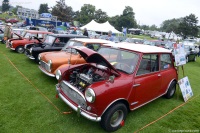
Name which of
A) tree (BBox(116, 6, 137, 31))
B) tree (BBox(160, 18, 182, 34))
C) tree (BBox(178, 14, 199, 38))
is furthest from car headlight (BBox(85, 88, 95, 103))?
tree (BBox(116, 6, 137, 31))

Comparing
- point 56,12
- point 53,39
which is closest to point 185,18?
point 56,12

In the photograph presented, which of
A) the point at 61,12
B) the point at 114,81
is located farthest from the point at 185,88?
the point at 61,12

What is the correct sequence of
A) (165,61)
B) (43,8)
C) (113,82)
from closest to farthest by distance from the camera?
(113,82) → (165,61) → (43,8)

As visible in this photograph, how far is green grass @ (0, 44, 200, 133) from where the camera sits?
357cm

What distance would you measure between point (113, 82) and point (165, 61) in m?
2.41

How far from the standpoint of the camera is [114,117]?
3.60 meters

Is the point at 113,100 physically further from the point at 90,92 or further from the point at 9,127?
the point at 9,127

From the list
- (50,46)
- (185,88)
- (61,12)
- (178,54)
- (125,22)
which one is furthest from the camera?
(125,22)

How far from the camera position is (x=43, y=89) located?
543 cm

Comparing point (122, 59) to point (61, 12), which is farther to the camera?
point (61, 12)

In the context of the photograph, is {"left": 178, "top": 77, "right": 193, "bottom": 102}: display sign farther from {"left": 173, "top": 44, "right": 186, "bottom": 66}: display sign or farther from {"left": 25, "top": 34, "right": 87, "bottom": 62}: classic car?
{"left": 25, "top": 34, "right": 87, "bottom": 62}: classic car

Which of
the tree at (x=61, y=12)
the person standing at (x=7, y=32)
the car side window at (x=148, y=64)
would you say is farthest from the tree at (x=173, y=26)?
the car side window at (x=148, y=64)

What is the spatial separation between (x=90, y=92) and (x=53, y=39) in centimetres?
591

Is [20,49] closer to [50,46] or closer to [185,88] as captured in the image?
[50,46]
